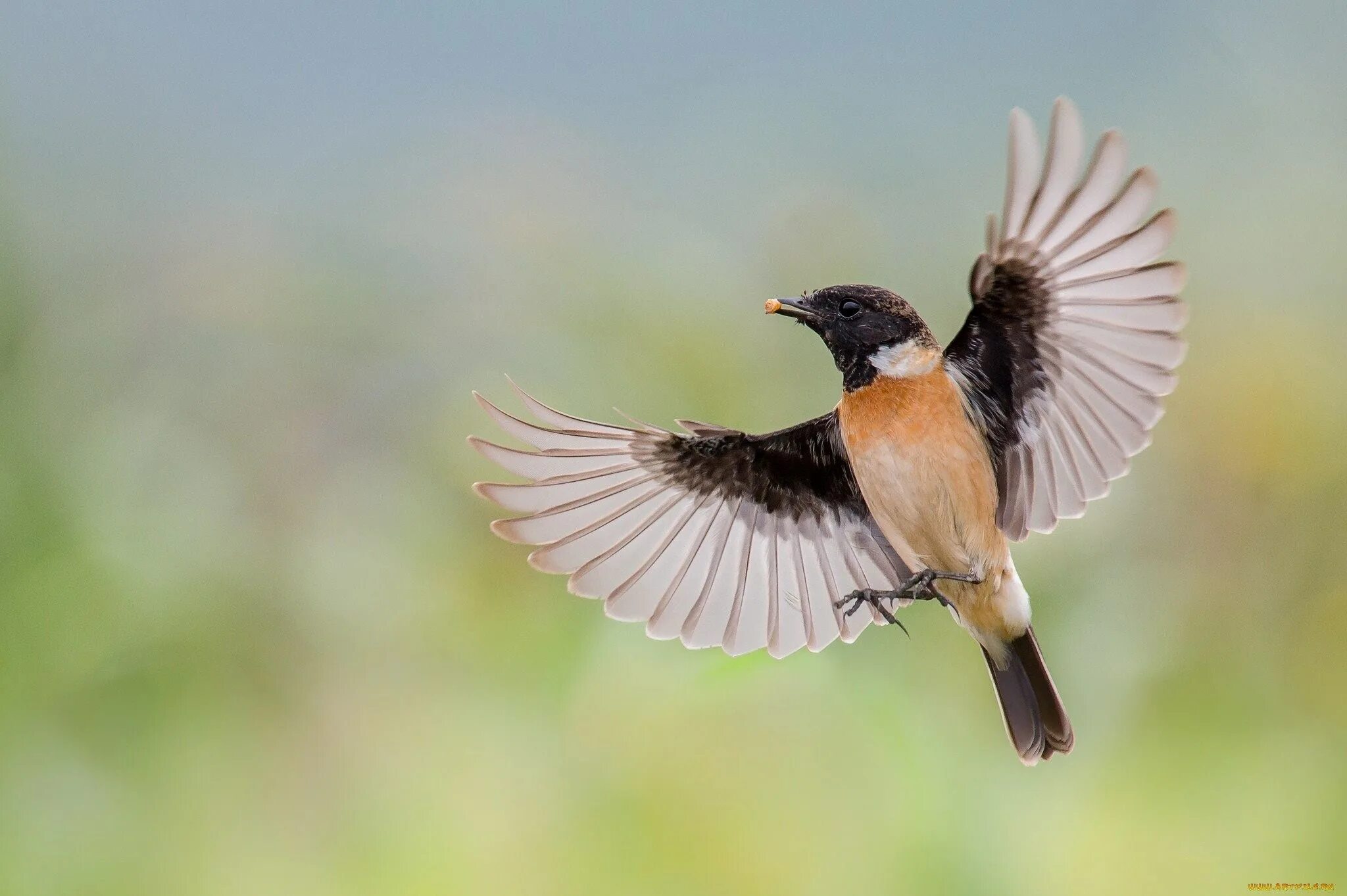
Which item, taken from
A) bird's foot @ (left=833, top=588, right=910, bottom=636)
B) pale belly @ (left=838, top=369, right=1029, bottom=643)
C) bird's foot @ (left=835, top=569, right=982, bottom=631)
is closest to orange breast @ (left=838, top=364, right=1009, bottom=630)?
pale belly @ (left=838, top=369, right=1029, bottom=643)

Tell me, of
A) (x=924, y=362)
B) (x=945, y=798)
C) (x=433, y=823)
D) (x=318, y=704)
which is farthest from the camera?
(x=318, y=704)

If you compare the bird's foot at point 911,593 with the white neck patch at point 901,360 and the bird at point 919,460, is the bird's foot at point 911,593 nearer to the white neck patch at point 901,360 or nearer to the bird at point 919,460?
the bird at point 919,460

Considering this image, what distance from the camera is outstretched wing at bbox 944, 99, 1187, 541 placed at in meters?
1.55

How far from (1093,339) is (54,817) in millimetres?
3175

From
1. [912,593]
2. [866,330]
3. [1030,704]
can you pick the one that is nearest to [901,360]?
[866,330]

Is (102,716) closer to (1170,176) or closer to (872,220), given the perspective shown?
(872,220)

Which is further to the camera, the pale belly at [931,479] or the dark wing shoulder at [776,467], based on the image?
the dark wing shoulder at [776,467]

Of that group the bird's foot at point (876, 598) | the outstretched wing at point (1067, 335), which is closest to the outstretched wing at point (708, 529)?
the outstretched wing at point (1067, 335)

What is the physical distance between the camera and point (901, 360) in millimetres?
1730

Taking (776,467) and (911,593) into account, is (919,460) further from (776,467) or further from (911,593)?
(776,467)

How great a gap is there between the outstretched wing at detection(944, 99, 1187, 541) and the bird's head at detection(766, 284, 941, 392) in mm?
69

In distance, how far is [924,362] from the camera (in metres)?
1.75

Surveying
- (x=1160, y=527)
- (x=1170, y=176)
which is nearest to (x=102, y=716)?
(x=1160, y=527)

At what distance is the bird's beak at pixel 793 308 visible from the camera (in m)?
Answer: 1.56
